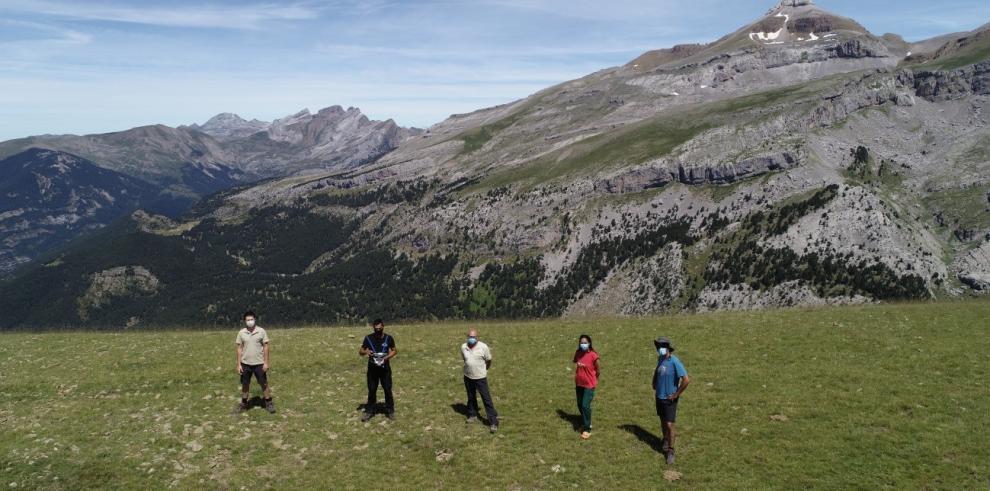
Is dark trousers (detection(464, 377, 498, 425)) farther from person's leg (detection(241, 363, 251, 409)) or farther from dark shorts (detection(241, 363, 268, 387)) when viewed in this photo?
person's leg (detection(241, 363, 251, 409))

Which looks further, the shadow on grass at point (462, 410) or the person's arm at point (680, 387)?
the shadow on grass at point (462, 410)

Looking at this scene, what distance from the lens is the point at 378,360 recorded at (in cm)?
2447

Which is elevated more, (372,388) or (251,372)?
(251,372)

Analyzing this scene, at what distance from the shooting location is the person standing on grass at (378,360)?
2450 cm

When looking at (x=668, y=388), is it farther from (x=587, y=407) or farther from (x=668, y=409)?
(x=587, y=407)

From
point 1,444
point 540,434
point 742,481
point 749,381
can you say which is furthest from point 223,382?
point 749,381

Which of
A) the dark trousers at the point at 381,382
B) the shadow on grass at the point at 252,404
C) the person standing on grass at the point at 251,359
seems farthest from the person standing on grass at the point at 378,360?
the shadow on grass at the point at 252,404

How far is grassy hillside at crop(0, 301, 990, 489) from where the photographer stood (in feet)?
65.1

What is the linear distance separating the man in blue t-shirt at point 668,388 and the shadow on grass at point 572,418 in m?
4.30

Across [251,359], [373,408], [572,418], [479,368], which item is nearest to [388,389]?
[373,408]

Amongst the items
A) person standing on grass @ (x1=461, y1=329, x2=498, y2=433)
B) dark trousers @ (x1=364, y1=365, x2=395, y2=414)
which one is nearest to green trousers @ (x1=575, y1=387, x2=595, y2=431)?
person standing on grass @ (x1=461, y1=329, x2=498, y2=433)

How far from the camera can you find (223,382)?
3033cm

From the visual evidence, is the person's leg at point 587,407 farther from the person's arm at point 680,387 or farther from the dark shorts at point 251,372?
the dark shorts at point 251,372

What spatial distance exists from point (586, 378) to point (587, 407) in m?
1.30
